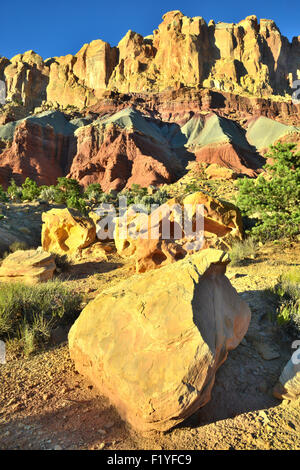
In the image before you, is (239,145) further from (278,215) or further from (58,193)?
(278,215)

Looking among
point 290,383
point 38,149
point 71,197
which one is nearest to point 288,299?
point 290,383

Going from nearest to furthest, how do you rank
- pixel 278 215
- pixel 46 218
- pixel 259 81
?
1. pixel 278 215
2. pixel 46 218
3. pixel 259 81

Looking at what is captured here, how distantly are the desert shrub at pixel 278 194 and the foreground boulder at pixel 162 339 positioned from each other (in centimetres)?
511

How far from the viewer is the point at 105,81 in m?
69.8

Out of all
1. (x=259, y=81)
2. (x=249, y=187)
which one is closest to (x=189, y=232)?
(x=249, y=187)

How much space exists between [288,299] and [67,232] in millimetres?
8119

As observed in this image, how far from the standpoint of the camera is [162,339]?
242 centimetres

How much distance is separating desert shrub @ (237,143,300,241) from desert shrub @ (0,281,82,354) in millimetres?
5929

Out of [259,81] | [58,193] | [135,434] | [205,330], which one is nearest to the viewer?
[135,434]

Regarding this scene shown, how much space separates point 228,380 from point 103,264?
636 centimetres

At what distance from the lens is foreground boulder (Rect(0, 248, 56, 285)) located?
650 centimetres

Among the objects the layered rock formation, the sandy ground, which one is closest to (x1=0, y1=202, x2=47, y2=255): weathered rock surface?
the sandy ground

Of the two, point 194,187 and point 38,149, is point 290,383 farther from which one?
point 38,149

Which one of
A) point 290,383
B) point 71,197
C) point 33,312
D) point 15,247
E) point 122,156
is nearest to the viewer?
point 290,383
